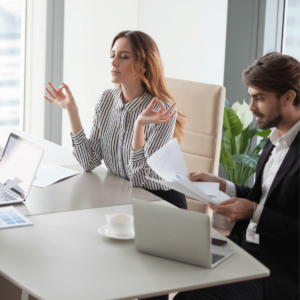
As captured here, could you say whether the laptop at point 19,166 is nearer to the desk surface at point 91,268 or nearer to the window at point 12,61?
the desk surface at point 91,268

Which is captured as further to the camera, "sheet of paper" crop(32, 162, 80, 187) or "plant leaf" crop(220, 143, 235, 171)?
"plant leaf" crop(220, 143, 235, 171)

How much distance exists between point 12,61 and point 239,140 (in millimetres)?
2106

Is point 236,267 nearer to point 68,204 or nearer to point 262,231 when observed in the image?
point 262,231

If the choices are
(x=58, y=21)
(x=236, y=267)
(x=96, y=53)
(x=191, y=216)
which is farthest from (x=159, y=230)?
(x=58, y=21)

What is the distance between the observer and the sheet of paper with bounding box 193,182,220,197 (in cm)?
158

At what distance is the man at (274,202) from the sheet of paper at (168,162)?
188 mm

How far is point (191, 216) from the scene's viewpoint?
1135 millimetres

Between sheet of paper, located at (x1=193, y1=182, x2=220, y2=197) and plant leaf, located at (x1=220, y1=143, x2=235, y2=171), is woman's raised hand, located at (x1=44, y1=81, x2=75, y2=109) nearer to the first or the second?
sheet of paper, located at (x1=193, y1=182, x2=220, y2=197)

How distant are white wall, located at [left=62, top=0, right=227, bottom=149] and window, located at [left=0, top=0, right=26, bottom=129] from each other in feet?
1.30

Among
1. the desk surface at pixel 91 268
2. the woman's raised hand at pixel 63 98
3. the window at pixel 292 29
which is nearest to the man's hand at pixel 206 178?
the desk surface at pixel 91 268

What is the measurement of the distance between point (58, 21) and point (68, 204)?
261cm

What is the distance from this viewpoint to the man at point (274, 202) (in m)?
1.40

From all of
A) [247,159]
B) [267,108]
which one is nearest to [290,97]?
[267,108]

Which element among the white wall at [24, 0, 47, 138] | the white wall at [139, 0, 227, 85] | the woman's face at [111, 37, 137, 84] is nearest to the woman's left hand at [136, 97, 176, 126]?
the woman's face at [111, 37, 137, 84]
